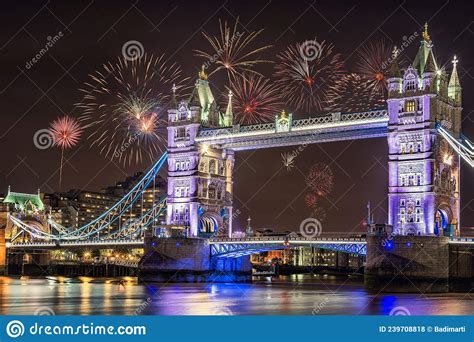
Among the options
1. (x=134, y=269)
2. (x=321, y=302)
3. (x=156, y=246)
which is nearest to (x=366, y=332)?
(x=321, y=302)

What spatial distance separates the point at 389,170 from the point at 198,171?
712 inches

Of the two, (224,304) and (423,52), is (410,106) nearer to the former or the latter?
(423,52)

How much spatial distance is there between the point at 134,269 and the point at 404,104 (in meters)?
59.7

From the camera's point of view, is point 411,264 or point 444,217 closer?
point 411,264

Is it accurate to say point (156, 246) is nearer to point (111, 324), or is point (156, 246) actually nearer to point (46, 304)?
point (46, 304)

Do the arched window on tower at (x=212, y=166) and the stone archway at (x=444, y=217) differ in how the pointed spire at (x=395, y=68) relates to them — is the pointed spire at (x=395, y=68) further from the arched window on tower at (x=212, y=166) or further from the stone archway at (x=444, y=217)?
the arched window on tower at (x=212, y=166)

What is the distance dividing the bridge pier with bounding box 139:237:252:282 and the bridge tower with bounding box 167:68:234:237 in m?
2.23

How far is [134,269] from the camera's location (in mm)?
107750

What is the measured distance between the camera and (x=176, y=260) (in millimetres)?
66312

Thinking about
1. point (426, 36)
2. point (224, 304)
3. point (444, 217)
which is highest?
point (426, 36)

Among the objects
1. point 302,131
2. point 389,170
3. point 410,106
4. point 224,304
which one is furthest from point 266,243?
point 224,304

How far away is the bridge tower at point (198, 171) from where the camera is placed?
69.0 m

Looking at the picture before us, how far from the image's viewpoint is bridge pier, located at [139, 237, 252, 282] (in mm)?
66125

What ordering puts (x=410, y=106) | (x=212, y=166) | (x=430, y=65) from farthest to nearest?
(x=212, y=166), (x=410, y=106), (x=430, y=65)
